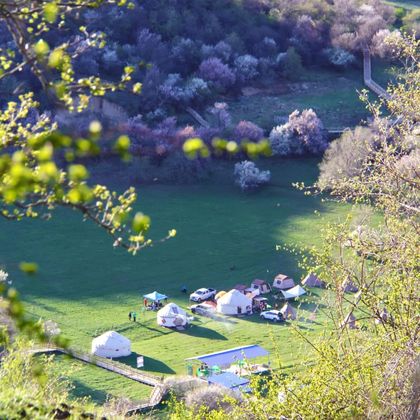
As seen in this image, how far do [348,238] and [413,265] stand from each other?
802 mm

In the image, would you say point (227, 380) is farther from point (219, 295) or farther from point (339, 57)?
point (339, 57)

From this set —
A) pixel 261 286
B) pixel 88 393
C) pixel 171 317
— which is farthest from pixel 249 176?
pixel 88 393

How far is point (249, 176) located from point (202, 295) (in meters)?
13.6

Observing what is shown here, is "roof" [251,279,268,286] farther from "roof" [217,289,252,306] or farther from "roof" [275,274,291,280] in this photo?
"roof" [217,289,252,306]

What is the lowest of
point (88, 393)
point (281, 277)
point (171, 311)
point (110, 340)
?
point (281, 277)

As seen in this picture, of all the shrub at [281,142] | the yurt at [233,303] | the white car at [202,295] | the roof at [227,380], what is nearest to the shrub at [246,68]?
the shrub at [281,142]

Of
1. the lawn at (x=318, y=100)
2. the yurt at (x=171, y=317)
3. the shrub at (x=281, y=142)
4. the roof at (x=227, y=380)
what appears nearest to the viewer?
the roof at (x=227, y=380)

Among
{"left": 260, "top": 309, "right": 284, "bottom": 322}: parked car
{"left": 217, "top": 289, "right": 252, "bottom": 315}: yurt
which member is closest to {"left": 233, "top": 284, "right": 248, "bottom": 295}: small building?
{"left": 217, "top": 289, "right": 252, "bottom": 315}: yurt

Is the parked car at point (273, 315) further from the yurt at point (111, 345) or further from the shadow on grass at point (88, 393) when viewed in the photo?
the shadow on grass at point (88, 393)

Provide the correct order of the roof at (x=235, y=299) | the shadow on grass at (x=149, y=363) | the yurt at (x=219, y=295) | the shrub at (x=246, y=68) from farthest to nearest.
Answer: the shrub at (x=246, y=68) < the yurt at (x=219, y=295) < the roof at (x=235, y=299) < the shadow on grass at (x=149, y=363)

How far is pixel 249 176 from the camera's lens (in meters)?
46.5

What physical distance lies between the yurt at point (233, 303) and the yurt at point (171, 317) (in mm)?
1802

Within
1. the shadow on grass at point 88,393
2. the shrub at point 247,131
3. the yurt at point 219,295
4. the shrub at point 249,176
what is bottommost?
the shrub at point 249,176

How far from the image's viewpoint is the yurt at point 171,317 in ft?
102
